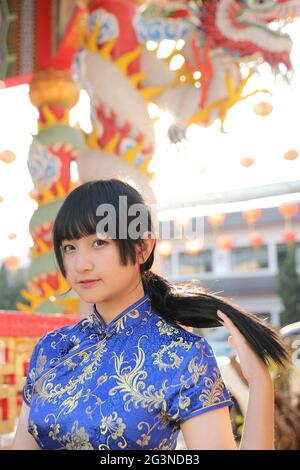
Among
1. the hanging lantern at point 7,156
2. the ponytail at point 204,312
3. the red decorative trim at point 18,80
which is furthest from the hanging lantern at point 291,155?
the ponytail at point 204,312

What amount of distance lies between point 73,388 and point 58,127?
2.96m

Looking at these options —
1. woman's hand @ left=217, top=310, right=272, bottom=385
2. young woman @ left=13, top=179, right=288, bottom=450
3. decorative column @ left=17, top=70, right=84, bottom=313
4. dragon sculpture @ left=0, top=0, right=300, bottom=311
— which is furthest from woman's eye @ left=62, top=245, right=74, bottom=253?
decorative column @ left=17, top=70, right=84, bottom=313

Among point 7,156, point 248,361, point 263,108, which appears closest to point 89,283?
point 248,361

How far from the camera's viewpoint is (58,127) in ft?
12.0

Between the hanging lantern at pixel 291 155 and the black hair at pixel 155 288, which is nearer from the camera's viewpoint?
the black hair at pixel 155 288

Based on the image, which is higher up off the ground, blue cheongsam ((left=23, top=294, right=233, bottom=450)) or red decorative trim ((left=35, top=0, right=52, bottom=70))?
red decorative trim ((left=35, top=0, right=52, bottom=70))

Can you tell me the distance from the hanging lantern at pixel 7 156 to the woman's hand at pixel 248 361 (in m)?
2.78

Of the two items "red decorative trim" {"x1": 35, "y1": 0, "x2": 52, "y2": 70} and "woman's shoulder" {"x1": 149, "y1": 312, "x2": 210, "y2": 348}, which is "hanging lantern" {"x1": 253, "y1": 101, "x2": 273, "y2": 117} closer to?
"red decorative trim" {"x1": 35, "y1": 0, "x2": 52, "y2": 70}

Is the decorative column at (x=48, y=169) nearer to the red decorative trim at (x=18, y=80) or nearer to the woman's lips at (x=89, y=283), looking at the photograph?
the red decorative trim at (x=18, y=80)

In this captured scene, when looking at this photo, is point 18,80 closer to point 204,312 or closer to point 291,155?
point 291,155

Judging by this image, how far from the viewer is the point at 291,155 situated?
3.39m

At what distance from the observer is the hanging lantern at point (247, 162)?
3465 millimetres

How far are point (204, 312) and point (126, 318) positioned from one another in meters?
0.13

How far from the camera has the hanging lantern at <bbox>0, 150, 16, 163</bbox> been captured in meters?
3.40
